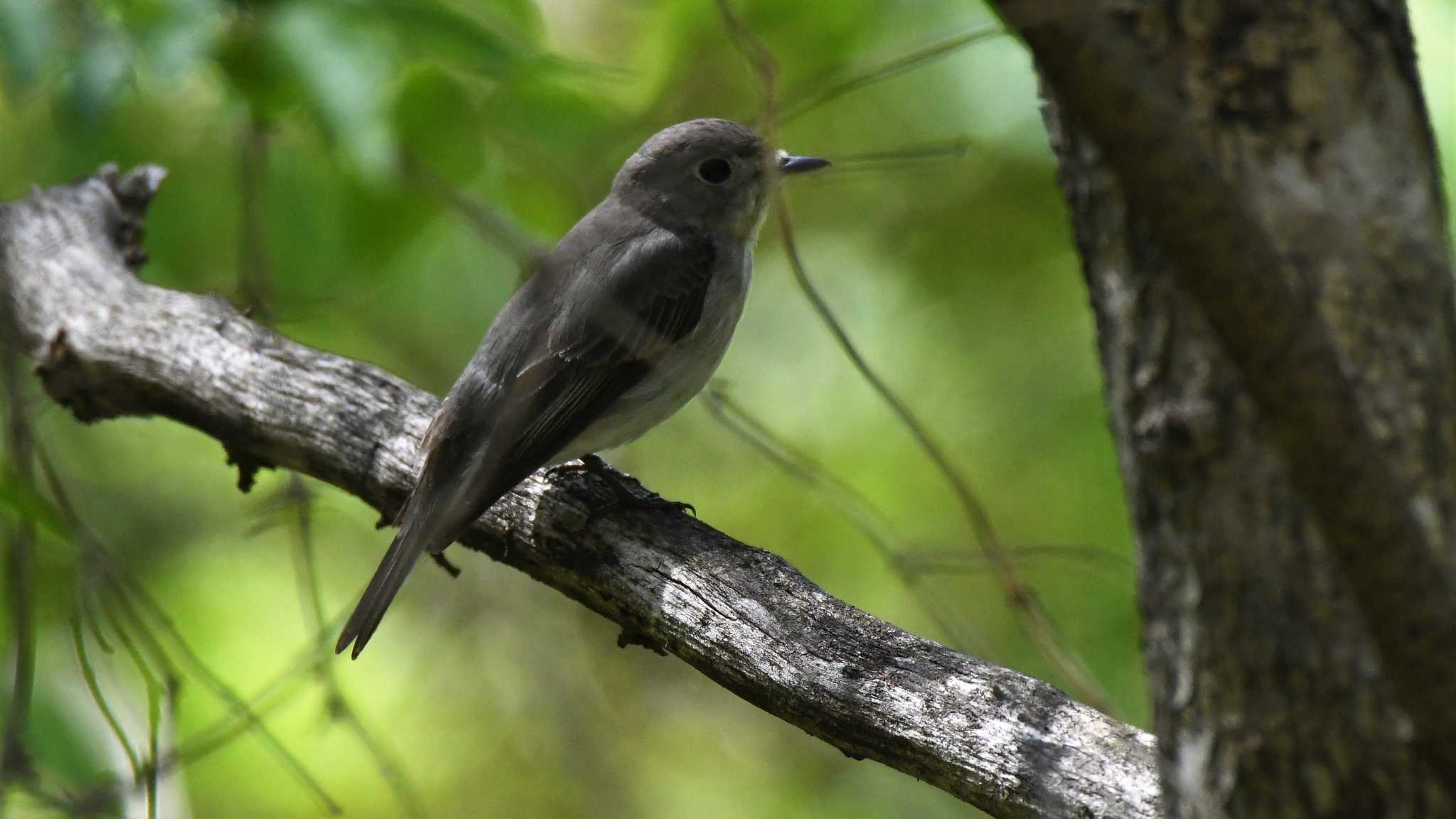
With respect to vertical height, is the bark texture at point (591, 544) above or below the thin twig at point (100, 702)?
above

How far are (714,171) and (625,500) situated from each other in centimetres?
145

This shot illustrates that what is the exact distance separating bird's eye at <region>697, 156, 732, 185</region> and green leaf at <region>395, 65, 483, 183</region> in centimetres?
96

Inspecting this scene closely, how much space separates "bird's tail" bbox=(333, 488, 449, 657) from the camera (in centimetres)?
334

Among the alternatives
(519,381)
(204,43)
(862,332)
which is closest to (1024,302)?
(862,332)

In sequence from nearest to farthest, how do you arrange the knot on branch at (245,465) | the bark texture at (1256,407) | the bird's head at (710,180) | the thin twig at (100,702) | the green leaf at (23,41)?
the bark texture at (1256,407) → the thin twig at (100,702) → the green leaf at (23,41) → the knot on branch at (245,465) → the bird's head at (710,180)

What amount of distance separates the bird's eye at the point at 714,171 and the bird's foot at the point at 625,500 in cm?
119

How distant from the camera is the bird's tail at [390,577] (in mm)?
3340

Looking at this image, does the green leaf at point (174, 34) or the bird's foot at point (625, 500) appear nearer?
the green leaf at point (174, 34)

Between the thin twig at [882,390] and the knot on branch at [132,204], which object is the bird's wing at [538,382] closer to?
the thin twig at [882,390]

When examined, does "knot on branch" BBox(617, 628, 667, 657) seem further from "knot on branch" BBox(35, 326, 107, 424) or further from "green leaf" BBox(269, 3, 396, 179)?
"knot on branch" BBox(35, 326, 107, 424)

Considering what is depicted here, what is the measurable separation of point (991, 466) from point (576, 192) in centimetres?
214

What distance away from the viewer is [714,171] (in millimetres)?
4461

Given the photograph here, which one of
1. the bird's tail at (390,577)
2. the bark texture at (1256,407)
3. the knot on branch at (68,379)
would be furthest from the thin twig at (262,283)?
the bark texture at (1256,407)

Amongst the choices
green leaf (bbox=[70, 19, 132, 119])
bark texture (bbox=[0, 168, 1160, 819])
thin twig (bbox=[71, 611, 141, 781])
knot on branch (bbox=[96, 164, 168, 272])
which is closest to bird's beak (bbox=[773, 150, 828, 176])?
bark texture (bbox=[0, 168, 1160, 819])
